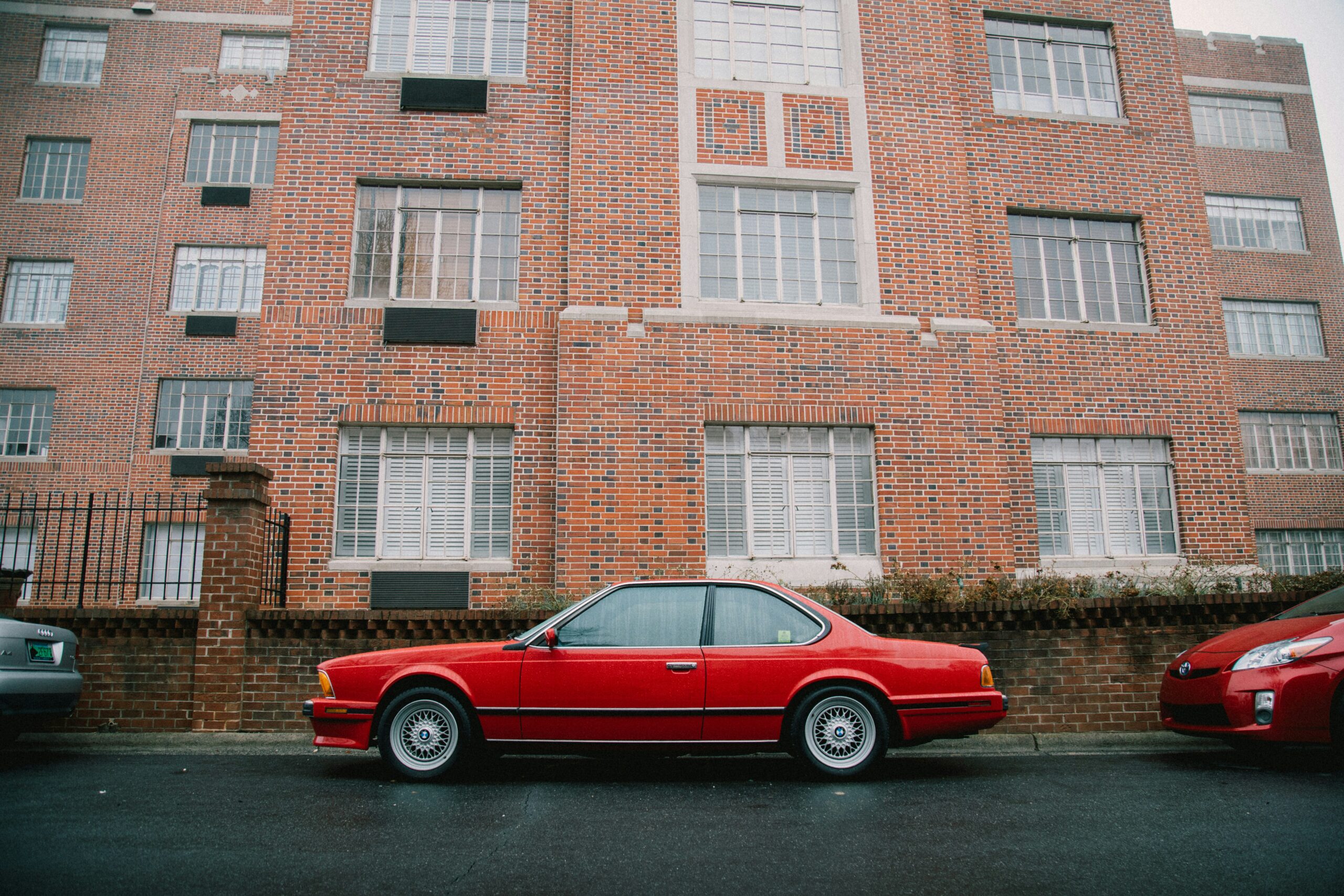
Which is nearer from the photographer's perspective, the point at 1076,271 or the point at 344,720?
the point at 344,720

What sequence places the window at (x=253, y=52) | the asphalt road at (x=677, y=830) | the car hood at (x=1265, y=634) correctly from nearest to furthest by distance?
1. the asphalt road at (x=677, y=830)
2. the car hood at (x=1265, y=634)
3. the window at (x=253, y=52)

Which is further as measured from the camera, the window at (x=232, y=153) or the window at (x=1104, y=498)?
the window at (x=232, y=153)

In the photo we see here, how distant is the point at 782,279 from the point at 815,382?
1.53 m

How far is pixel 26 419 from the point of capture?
21.1 metres

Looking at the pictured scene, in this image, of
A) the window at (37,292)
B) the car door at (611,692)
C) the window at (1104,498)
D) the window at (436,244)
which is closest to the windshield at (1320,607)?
the window at (1104,498)

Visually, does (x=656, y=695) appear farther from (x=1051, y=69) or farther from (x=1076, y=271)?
(x=1051, y=69)

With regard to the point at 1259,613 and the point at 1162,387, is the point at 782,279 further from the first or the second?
the point at 1259,613

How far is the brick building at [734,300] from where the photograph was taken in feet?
36.2

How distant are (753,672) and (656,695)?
688mm

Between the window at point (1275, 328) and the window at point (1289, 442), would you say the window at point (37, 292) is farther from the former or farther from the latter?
the window at point (1289, 442)

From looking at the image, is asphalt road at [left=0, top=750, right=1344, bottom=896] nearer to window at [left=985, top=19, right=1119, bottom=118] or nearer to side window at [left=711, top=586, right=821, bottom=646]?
side window at [left=711, top=586, right=821, bottom=646]

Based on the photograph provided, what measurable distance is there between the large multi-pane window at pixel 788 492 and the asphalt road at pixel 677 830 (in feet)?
14.4

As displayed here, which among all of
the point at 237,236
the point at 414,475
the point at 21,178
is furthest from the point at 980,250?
the point at 21,178

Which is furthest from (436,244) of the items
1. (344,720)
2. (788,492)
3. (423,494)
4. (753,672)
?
(753,672)
